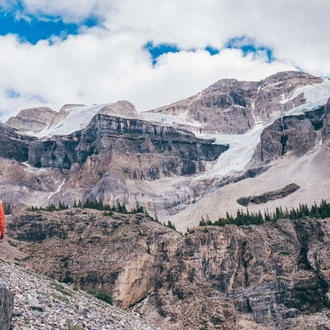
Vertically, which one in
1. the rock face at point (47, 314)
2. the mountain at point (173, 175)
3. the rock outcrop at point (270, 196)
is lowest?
the rock face at point (47, 314)

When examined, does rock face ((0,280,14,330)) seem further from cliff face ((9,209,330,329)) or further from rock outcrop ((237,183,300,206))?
rock outcrop ((237,183,300,206))

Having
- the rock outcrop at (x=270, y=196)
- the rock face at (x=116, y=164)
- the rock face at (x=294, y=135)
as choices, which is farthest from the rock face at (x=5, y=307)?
the rock face at (x=294, y=135)

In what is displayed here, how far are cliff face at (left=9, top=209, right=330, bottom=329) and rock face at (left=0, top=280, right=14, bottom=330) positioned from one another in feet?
96.9

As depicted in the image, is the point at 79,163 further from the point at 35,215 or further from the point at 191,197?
the point at 35,215

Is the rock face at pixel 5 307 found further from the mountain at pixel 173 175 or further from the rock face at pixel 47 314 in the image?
the mountain at pixel 173 175

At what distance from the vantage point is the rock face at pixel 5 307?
16703 mm

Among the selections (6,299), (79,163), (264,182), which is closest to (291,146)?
(264,182)

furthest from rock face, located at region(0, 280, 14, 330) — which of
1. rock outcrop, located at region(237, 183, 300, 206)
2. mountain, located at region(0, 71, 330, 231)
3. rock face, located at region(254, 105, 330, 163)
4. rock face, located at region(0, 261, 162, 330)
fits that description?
rock face, located at region(254, 105, 330, 163)

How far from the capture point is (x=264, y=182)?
147 meters

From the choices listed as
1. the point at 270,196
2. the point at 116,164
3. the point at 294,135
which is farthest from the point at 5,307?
the point at 294,135

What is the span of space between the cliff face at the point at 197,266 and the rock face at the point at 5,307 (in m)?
29.5

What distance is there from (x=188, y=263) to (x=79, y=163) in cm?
14830

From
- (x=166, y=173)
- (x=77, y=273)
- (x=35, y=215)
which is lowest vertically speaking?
(x=77, y=273)

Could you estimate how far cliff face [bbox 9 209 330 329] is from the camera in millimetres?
47812
